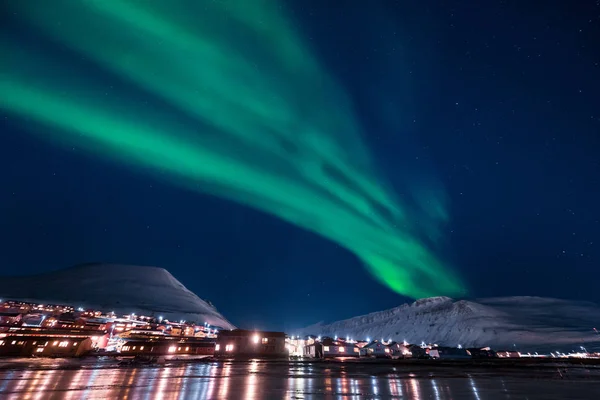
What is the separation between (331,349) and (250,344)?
29915 mm

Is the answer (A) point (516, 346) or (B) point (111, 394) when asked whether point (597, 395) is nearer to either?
(B) point (111, 394)

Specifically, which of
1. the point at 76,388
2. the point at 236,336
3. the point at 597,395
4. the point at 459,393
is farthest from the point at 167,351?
the point at 597,395

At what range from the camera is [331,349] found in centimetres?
9706

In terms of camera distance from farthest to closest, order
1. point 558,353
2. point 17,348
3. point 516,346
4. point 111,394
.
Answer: point 516,346 → point 558,353 → point 17,348 → point 111,394

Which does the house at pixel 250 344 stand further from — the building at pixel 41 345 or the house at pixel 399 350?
the house at pixel 399 350

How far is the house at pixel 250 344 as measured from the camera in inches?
3120

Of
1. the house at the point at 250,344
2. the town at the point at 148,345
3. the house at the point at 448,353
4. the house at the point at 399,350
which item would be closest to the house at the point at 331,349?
the town at the point at 148,345

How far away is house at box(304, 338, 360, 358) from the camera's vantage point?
90.8m

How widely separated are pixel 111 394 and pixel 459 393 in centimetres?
1990

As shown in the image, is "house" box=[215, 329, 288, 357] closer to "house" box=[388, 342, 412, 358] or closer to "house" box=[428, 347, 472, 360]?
"house" box=[388, 342, 412, 358]

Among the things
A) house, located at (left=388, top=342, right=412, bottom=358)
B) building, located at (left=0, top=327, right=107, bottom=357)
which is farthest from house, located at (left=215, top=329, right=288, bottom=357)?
house, located at (left=388, top=342, right=412, bottom=358)

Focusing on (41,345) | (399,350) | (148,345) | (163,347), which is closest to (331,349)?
(399,350)

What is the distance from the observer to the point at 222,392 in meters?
17.1

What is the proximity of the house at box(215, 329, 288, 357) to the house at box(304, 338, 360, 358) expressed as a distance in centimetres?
1264
